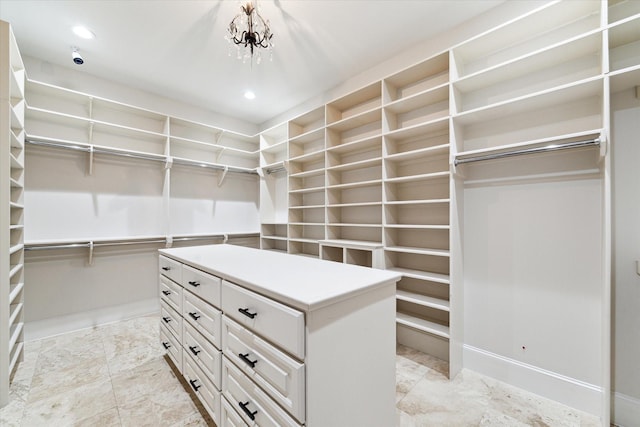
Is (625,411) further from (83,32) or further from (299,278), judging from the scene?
(83,32)

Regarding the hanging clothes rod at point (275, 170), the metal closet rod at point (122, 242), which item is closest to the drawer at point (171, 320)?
the metal closet rod at point (122, 242)

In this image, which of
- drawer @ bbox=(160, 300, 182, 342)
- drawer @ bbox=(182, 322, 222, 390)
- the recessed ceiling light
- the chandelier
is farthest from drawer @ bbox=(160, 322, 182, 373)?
the recessed ceiling light

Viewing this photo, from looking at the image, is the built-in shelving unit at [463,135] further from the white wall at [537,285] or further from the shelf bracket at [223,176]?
the shelf bracket at [223,176]

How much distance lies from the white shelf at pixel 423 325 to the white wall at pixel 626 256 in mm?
975

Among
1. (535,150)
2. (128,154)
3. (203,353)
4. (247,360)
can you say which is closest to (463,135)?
(535,150)

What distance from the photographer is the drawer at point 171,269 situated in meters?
1.84

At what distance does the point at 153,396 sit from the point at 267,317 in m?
1.53

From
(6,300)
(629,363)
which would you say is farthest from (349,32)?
(6,300)

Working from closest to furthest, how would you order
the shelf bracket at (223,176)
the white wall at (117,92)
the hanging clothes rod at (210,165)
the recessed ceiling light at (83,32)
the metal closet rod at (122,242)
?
the recessed ceiling light at (83,32)
the metal closet rod at (122,242)
the white wall at (117,92)
the hanging clothes rod at (210,165)
the shelf bracket at (223,176)

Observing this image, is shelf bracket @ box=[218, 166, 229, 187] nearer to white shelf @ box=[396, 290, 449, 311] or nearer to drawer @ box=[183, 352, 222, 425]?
drawer @ box=[183, 352, 222, 425]

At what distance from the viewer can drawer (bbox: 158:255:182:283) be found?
1842mm

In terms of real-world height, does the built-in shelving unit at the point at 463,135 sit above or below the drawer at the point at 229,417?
above

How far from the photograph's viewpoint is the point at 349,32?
2.39 meters

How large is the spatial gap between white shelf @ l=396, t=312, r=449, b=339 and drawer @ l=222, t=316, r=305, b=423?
159cm
